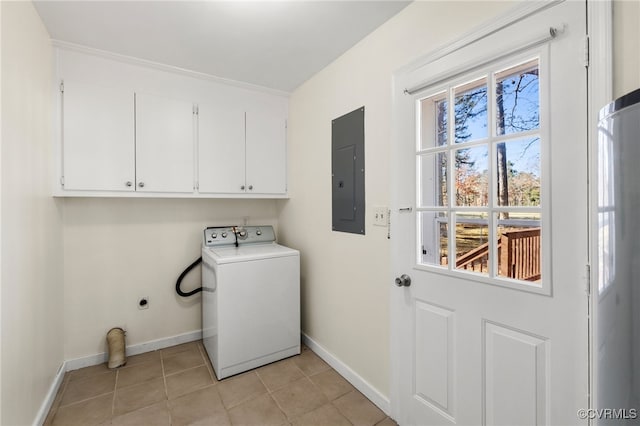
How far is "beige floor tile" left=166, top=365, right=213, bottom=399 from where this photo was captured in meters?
2.01

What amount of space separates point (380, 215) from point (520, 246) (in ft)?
2.56

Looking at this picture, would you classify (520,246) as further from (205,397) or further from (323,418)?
(205,397)

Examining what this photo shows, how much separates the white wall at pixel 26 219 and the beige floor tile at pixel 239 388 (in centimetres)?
100

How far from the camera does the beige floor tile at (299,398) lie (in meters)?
1.84

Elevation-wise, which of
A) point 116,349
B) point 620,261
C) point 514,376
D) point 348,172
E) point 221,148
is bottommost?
point 116,349

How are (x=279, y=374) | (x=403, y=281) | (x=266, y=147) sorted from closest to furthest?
1. (x=403, y=281)
2. (x=279, y=374)
3. (x=266, y=147)

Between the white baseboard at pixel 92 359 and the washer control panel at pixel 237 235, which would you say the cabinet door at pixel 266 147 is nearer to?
the washer control panel at pixel 237 235

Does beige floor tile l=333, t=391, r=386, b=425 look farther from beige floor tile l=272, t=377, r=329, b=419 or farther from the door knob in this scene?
the door knob

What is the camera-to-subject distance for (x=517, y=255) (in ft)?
3.99

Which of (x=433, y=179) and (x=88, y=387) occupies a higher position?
(x=433, y=179)

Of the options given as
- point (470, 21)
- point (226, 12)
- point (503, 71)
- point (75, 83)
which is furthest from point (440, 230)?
point (75, 83)

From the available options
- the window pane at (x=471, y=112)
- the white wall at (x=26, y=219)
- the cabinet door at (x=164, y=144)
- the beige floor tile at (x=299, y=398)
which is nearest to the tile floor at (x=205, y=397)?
the beige floor tile at (x=299, y=398)

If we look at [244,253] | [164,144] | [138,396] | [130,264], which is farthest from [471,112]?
[130,264]

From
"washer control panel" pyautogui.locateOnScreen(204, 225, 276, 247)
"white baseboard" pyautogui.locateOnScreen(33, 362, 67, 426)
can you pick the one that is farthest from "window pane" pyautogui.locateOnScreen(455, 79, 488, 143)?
"white baseboard" pyautogui.locateOnScreen(33, 362, 67, 426)
